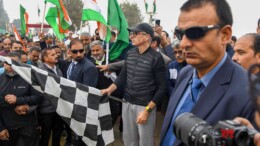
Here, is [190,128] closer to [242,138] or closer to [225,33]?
[242,138]

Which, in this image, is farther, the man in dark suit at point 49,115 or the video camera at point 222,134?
the man in dark suit at point 49,115

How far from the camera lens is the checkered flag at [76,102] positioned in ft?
12.5

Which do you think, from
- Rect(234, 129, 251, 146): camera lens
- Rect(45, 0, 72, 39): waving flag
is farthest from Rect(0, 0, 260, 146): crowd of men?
Rect(45, 0, 72, 39): waving flag

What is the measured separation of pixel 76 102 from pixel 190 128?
9.32 ft

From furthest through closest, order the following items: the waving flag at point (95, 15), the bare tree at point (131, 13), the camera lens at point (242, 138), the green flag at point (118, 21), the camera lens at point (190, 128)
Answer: the bare tree at point (131, 13) → the waving flag at point (95, 15) → the green flag at point (118, 21) → the camera lens at point (190, 128) → the camera lens at point (242, 138)

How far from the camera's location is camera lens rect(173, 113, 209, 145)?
1.27 metres

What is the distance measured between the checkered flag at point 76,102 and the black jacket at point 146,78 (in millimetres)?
437

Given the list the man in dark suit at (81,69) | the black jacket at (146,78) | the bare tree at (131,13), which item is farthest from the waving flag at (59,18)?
the bare tree at (131,13)

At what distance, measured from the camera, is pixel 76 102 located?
4012 mm

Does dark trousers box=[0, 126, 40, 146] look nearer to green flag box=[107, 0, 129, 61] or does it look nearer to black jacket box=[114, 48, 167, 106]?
black jacket box=[114, 48, 167, 106]

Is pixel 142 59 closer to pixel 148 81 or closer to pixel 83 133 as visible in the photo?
pixel 148 81

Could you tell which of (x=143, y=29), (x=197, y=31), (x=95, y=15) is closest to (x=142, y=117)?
(x=143, y=29)

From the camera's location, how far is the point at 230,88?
171 cm

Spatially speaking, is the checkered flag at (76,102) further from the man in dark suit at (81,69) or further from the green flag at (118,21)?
the green flag at (118,21)
